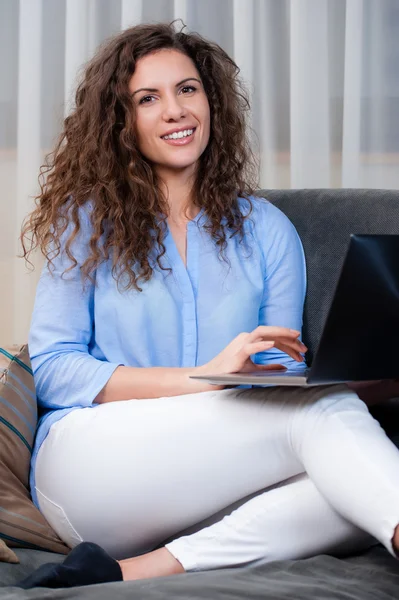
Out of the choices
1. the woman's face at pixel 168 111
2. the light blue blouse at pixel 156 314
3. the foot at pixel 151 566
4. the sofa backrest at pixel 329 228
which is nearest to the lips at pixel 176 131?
the woman's face at pixel 168 111

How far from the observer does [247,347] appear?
4.17 ft

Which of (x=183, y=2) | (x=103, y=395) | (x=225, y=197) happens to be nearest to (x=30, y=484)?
(x=103, y=395)

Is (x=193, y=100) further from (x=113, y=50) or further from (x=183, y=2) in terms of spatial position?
(x=183, y=2)

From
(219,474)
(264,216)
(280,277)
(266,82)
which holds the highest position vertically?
(266,82)

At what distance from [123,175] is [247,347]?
1.77ft

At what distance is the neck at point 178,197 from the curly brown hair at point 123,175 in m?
0.01

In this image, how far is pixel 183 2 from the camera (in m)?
2.39

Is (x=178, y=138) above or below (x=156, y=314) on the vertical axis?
above

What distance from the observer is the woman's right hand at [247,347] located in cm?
127

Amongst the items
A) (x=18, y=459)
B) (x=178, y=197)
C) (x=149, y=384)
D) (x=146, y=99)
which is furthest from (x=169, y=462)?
(x=146, y=99)

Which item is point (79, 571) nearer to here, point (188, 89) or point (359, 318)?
point (359, 318)

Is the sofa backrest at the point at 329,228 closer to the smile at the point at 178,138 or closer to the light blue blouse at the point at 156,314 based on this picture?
the light blue blouse at the point at 156,314

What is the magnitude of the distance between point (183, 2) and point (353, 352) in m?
1.61

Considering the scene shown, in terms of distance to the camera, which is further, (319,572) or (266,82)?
(266,82)
